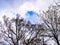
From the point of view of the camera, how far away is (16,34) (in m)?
26.6

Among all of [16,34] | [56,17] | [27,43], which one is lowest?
[27,43]

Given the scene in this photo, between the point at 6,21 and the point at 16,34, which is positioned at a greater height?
the point at 6,21

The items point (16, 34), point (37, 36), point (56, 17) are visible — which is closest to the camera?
point (56, 17)

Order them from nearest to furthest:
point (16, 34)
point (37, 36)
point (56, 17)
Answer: point (56, 17), point (16, 34), point (37, 36)

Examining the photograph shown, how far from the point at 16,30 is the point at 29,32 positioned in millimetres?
2170

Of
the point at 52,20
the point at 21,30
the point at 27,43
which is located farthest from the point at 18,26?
the point at 52,20

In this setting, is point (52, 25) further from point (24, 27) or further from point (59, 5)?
point (24, 27)

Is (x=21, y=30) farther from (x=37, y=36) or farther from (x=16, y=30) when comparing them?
(x=37, y=36)

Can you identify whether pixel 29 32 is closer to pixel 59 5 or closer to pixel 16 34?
pixel 16 34

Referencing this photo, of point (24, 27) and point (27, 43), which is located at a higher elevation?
point (24, 27)

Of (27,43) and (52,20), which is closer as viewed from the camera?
(52,20)

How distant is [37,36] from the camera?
28922 mm

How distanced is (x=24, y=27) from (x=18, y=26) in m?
0.93

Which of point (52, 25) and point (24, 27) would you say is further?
point (24, 27)
